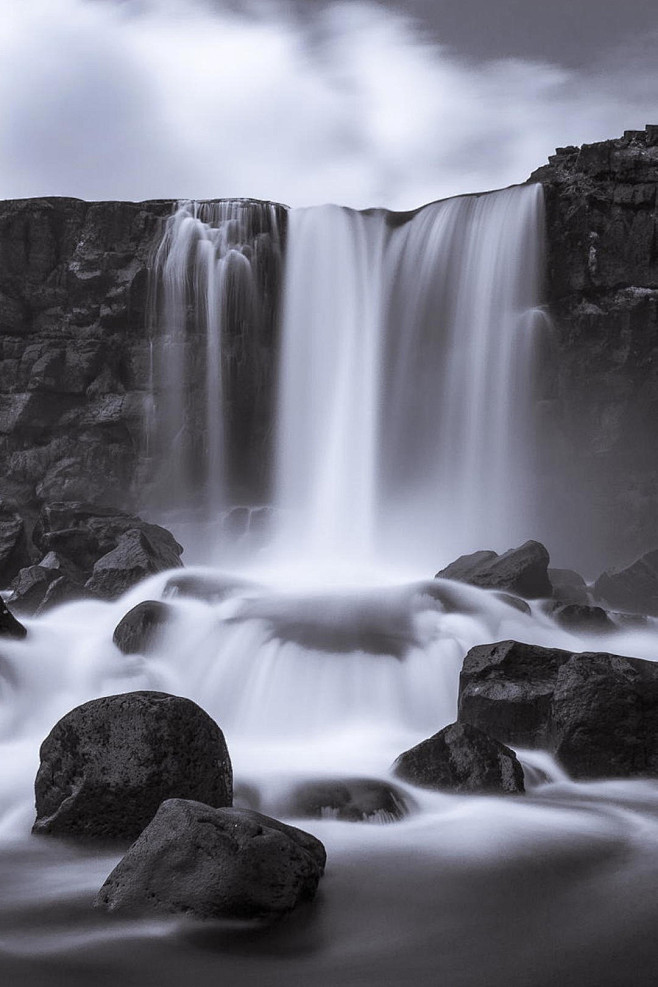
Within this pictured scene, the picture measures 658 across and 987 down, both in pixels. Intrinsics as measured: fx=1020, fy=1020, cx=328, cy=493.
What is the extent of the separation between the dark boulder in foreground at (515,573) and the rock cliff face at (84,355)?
403 inches

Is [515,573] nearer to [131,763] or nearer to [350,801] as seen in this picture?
[350,801]

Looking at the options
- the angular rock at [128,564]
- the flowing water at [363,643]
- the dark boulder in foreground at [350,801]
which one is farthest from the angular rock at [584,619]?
the angular rock at [128,564]

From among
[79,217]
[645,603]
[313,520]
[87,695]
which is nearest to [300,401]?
[313,520]

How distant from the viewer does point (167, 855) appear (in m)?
6.51

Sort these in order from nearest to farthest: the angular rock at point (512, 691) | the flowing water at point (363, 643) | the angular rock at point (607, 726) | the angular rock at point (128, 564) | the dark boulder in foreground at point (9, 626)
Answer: the flowing water at point (363, 643) < the angular rock at point (607, 726) < the angular rock at point (512, 691) < the dark boulder in foreground at point (9, 626) < the angular rock at point (128, 564)

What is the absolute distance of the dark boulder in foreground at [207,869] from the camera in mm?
6387

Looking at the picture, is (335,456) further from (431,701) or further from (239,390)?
(431,701)

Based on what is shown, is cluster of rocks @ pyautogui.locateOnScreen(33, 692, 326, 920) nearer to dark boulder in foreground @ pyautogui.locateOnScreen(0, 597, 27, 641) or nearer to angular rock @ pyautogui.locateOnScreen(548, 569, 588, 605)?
dark boulder in foreground @ pyautogui.locateOnScreen(0, 597, 27, 641)

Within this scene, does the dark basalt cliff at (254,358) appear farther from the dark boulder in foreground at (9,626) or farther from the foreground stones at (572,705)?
the foreground stones at (572,705)

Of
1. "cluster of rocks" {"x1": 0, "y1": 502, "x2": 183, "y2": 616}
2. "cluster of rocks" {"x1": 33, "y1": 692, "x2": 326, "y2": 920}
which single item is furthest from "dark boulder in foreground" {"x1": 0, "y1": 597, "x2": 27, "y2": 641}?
"cluster of rocks" {"x1": 33, "y1": 692, "x2": 326, "y2": 920}

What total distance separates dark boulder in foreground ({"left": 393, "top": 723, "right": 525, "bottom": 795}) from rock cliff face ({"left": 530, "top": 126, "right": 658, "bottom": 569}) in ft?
54.8

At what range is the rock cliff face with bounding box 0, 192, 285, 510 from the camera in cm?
2773

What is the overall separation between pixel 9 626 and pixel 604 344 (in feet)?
54.9

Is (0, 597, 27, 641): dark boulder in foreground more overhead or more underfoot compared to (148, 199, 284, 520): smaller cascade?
more underfoot
